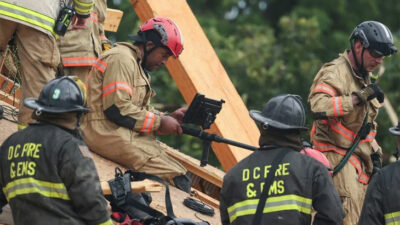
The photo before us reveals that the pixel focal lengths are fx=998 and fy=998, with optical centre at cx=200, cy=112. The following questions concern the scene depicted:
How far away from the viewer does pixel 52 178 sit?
582cm

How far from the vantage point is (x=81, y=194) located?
5809 mm

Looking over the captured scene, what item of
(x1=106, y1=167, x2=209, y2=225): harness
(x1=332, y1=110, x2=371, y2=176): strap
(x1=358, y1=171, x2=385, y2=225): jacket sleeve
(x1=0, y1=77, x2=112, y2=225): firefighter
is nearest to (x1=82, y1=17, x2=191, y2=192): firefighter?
(x1=106, y1=167, x2=209, y2=225): harness

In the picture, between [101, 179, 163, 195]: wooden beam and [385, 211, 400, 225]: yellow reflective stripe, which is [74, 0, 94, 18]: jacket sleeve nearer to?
[101, 179, 163, 195]: wooden beam

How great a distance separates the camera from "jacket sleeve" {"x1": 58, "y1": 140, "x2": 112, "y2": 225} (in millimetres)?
5797

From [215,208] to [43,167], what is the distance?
3.21 metres

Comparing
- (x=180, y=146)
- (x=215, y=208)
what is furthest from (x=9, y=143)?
Answer: (x=180, y=146)

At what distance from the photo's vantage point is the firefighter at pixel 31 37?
301 inches

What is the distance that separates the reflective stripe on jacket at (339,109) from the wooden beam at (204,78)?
1001mm

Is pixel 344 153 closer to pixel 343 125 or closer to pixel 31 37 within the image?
pixel 343 125

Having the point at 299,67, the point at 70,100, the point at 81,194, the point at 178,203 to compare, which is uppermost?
the point at 70,100

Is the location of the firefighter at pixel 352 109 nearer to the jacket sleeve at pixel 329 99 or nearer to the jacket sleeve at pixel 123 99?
the jacket sleeve at pixel 329 99

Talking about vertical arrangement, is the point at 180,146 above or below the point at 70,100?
below

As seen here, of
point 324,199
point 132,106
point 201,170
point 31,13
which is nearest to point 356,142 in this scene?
point 201,170

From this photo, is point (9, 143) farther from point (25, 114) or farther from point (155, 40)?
point (155, 40)
